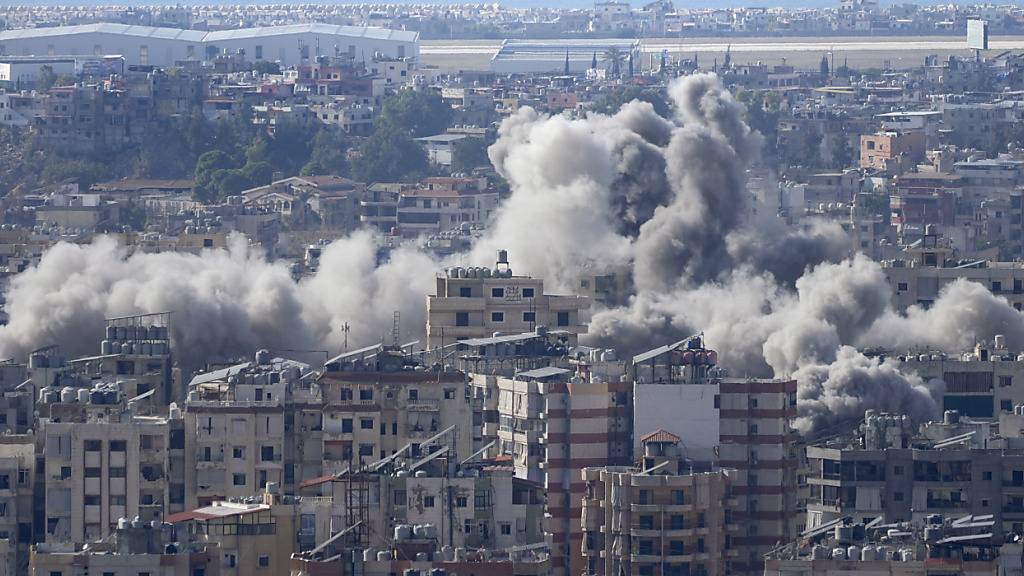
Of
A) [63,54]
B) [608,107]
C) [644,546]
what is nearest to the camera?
[644,546]

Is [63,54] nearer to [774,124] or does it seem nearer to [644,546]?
[774,124]

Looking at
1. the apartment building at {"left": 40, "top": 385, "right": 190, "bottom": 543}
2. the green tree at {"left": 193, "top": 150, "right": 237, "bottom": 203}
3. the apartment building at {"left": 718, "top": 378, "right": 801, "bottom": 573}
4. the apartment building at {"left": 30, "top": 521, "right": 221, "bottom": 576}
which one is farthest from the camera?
the green tree at {"left": 193, "top": 150, "right": 237, "bottom": 203}

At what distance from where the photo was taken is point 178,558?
51.2 metres

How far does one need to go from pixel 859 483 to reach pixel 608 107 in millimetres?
85027

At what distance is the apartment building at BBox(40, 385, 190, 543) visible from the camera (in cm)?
5931

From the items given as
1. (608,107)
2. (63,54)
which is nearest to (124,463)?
(608,107)

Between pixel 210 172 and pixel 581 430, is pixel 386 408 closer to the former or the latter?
pixel 581 430

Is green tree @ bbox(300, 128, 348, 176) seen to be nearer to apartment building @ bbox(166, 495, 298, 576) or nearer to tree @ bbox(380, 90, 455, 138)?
tree @ bbox(380, 90, 455, 138)

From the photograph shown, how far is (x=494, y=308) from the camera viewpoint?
80.6 metres

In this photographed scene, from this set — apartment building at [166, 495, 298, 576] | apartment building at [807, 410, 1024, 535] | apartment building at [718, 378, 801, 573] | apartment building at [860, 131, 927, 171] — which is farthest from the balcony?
apartment building at [860, 131, 927, 171]

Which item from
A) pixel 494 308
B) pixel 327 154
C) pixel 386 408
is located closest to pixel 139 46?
pixel 327 154

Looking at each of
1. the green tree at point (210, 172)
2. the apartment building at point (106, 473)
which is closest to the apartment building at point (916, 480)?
the apartment building at point (106, 473)

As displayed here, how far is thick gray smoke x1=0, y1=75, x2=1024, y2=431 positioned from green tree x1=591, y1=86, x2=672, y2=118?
45408 mm

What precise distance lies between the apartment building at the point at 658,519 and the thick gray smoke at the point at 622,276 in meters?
19.8
